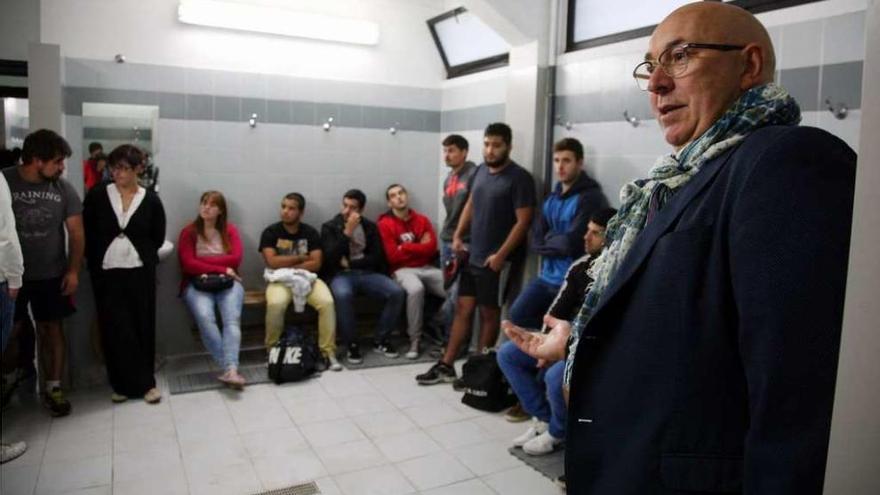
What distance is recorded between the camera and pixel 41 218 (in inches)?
138

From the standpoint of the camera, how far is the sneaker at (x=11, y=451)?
10.1 ft

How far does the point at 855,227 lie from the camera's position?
767mm

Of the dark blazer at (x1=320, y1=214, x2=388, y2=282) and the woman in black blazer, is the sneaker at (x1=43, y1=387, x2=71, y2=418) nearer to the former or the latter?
the woman in black blazer

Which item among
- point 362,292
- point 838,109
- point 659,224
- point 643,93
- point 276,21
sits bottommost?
point 362,292

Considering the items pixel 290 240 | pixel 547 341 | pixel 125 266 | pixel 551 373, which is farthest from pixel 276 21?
pixel 547 341

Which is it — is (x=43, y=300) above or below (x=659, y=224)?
below

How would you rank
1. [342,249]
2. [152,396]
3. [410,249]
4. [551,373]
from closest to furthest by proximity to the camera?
1. [551,373]
2. [152,396]
3. [342,249]
4. [410,249]

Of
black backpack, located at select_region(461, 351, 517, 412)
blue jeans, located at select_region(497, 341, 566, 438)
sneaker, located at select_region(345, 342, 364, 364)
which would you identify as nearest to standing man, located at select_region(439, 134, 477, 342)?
sneaker, located at select_region(345, 342, 364, 364)

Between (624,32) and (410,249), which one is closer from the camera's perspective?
(624,32)

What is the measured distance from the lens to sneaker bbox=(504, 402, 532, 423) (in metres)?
3.67

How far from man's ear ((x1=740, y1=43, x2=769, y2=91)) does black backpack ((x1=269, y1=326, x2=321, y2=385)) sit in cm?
372

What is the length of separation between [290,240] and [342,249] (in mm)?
405

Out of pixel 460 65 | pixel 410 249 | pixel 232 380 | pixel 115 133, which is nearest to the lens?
pixel 232 380

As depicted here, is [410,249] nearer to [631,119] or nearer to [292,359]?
[292,359]
